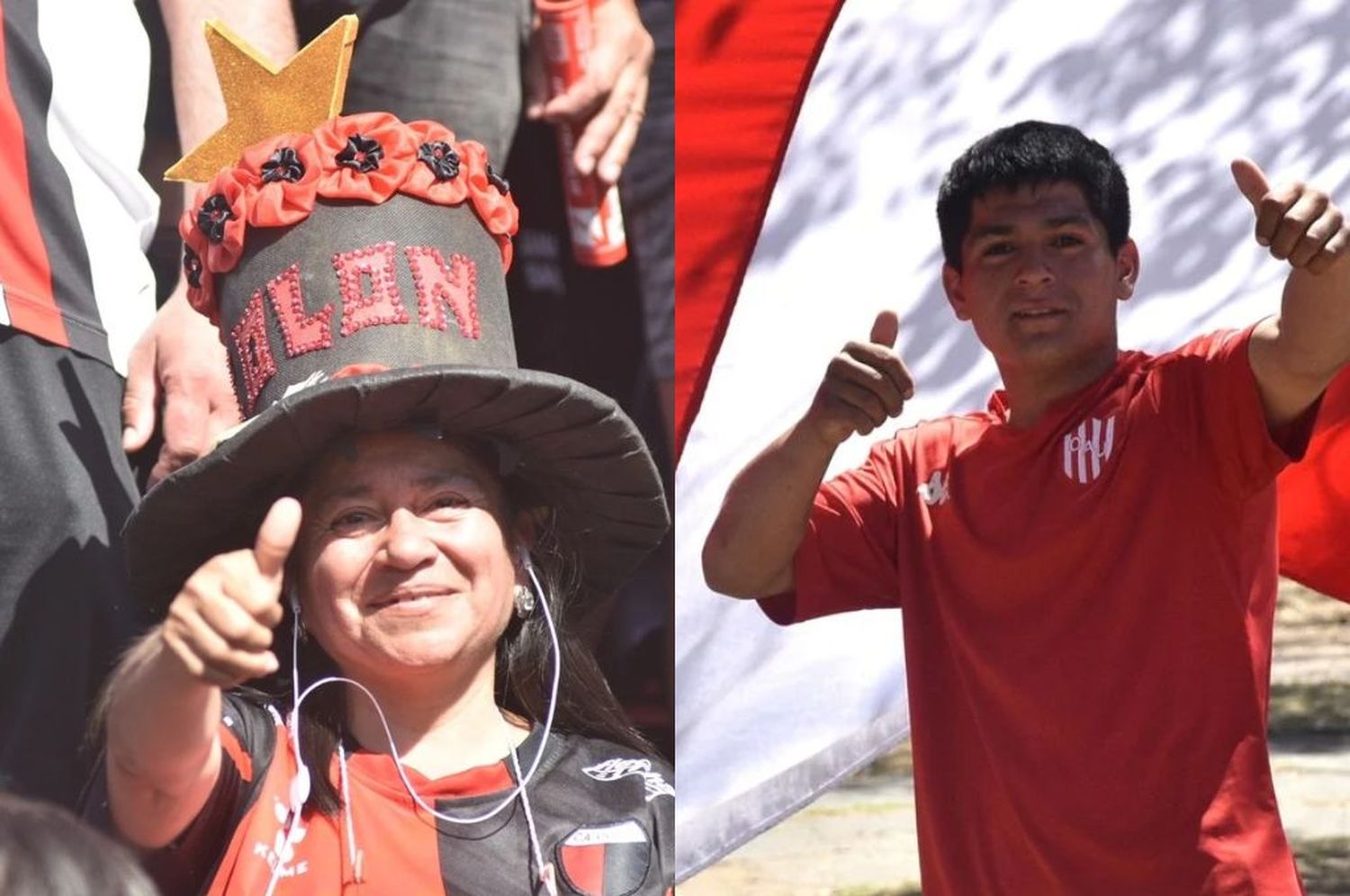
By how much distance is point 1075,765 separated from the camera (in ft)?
7.00

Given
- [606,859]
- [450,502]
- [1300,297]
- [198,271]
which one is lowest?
[606,859]

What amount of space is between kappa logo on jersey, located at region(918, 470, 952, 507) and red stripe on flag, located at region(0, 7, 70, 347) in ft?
2.96

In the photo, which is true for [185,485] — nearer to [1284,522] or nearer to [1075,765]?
[1075,765]

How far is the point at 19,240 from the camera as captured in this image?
219 centimetres

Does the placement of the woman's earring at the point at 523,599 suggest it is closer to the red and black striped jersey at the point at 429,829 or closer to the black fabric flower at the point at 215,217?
the red and black striped jersey at the point at 429,829

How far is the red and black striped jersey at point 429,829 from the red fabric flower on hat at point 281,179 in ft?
1.53

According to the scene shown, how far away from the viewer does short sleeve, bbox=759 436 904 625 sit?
233cm

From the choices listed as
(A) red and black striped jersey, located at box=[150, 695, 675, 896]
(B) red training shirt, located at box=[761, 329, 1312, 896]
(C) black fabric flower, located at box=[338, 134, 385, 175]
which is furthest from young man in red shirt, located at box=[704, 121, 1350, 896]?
(C) black fabric flower, located at box=[338, 134, 385, 175]

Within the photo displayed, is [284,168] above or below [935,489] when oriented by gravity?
above

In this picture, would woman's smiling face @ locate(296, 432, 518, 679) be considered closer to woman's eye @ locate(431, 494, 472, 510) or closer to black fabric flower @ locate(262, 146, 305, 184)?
woman's eye @ locate(431, 494, 472, 510)

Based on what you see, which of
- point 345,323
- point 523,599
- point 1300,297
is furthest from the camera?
point 523,599

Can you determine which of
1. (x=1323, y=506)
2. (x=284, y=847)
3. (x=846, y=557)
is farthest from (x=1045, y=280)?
(x=284, y=847)

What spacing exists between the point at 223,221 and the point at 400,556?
37cm

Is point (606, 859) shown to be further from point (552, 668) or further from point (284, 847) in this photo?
point (284, 847)
